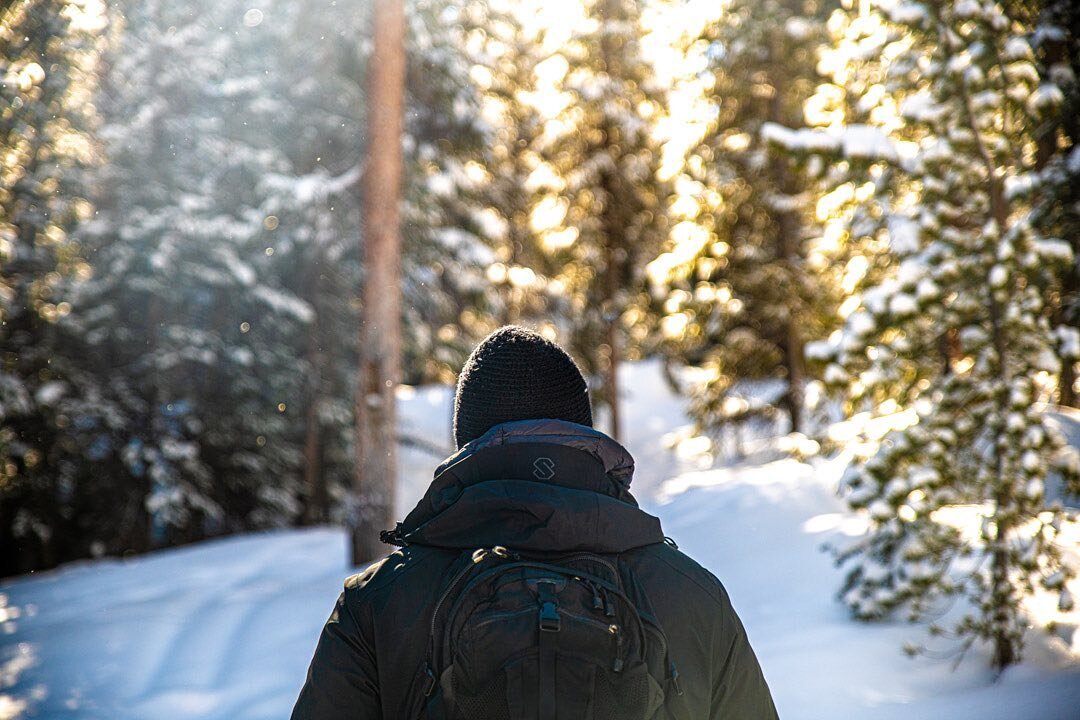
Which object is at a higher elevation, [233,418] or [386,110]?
[386,110]

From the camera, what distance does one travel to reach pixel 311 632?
30.9ft

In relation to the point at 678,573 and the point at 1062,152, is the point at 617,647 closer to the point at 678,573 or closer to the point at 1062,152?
the point at 678,573

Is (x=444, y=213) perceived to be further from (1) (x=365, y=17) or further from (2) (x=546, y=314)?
(2) (x=546, y=314)

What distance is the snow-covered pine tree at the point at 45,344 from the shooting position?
1273cm

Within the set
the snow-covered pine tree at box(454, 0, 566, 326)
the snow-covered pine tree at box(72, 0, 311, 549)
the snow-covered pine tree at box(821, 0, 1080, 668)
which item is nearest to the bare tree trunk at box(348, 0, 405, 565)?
the snow-covered pine tree at box(454, 0, 566, 326)

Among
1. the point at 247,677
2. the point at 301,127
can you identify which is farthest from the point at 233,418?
the point at 247,677

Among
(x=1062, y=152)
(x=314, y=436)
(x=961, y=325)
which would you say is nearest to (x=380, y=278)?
(x=961, y=325)

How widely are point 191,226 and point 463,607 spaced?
15.5 meters

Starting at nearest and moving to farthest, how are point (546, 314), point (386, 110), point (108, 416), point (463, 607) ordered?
point (463, 607)
point (386, 110)
point (108, 416)
point (546, 314)

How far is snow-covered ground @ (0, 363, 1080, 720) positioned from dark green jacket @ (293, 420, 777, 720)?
4239mm

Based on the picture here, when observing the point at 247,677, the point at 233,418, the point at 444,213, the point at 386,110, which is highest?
the point at 386,110

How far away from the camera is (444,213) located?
1553 centimetres

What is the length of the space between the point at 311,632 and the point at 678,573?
27.5 ft

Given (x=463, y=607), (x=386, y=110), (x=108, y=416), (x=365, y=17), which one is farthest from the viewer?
(x=108, y=416)
